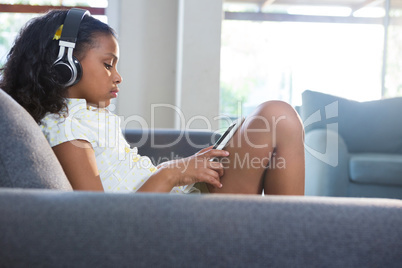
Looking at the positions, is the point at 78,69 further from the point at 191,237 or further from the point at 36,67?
the point at 191,237

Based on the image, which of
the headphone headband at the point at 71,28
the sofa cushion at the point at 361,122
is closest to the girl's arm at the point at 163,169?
the headphone headband at the point at 71,28

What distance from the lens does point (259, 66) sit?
4.41 m

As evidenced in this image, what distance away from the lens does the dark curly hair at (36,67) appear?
1.02m

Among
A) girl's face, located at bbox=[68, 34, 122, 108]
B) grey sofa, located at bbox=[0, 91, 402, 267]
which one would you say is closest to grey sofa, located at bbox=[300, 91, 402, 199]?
girl's face, located at bbox=[68, 34, 122, 108]

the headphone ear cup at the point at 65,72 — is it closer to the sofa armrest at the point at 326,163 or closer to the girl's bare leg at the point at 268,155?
the girl's bare leg at the point at 268,155

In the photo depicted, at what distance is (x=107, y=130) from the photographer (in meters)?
1.10

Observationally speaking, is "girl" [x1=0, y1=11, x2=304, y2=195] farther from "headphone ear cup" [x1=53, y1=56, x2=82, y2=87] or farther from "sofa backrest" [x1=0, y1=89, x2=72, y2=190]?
"sofa backrest" [x1=0, y1=89, x2=72, y2=190]

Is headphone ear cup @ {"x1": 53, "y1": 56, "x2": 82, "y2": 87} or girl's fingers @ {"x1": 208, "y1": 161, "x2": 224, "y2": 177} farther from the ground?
headphone ear cup @ {"x1": 53, "y1": 56, "x2": 82, "y2": 87}

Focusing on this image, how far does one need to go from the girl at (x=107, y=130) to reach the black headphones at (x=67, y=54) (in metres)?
0.02

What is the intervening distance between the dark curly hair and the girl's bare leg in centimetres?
46

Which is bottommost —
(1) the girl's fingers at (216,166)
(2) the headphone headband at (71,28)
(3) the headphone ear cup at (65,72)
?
(1) the girl's fingers at (216,166)

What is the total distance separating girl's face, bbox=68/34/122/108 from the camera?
43.8 inches

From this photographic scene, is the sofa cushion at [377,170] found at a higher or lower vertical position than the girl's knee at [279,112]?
lower

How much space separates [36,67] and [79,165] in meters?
0.31
